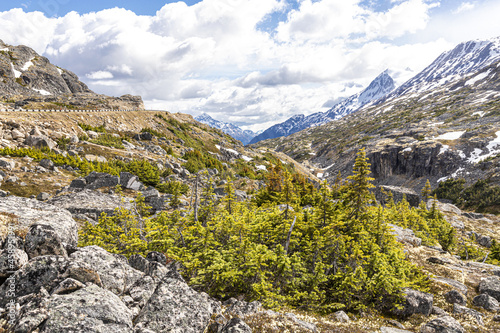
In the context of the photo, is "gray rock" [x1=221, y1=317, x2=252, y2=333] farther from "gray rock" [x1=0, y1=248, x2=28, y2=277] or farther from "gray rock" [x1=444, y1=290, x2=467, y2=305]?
"gray rock" [x1=444, y1=290, x2=467, y2=305]

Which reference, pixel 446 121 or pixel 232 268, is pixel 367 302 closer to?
pixel 232 268

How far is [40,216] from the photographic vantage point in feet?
31.2

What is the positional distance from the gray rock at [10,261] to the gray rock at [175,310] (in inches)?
154

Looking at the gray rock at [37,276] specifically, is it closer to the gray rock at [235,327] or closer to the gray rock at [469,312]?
Result: the gray rock at [235,327]

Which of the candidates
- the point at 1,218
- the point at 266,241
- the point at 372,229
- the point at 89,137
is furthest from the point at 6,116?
the point at 372,229

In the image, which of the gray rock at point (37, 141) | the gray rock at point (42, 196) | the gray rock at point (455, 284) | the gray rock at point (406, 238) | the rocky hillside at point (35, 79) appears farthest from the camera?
the rocky hillside at point (35, 79)

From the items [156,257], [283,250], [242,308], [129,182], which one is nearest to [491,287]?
[283,250]

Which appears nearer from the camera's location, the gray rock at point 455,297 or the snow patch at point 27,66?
the gray rock at point 455,297

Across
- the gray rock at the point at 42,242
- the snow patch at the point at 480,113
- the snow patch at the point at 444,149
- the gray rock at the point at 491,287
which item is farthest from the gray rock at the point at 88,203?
the snow patch at the point at 480,113

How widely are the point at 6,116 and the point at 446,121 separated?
214200mm

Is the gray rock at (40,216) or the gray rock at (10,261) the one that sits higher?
the gray rock at (40,216)

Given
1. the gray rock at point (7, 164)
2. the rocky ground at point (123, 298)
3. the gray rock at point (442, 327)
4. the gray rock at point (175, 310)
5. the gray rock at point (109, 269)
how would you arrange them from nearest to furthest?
the rocky ground at point (123, 298), the gray rock at point (175, 310), the gray rock at point (109, 269), the gray rock at point (442, 327), the gray rock at point (7, 164)

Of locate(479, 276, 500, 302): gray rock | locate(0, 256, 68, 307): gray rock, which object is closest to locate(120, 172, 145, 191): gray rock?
locate(0, 256, 68, 307): gray rock

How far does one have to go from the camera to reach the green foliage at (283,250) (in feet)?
40.3
